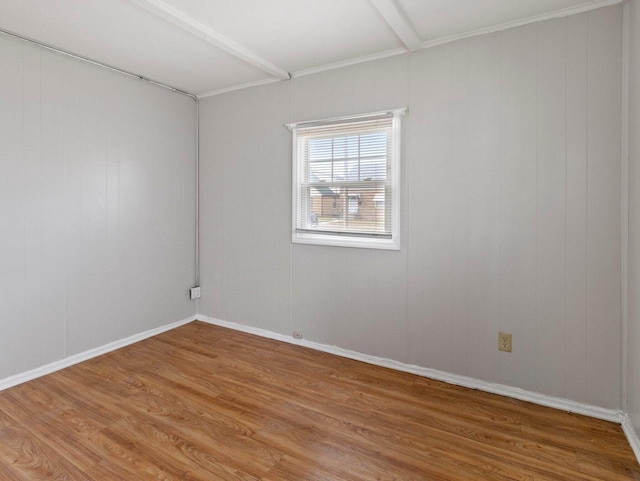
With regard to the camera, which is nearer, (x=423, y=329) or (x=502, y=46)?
(x=502, y=46)

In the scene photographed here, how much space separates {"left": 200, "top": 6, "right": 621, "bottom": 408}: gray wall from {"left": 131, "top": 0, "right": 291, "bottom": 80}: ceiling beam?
0.32 meters

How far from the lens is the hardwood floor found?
1829 mm

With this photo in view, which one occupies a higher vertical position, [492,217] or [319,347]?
[492,217]

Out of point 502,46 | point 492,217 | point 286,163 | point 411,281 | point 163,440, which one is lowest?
point 163,440

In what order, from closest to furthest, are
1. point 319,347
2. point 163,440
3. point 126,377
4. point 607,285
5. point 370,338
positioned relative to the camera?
1. point 163,440
2. point 607,285
3. point 126,377
4. point 370,338
5. point 319,347

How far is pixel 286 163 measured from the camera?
3465 millimetres

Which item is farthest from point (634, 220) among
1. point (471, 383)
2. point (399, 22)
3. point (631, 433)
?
point (399, 22)

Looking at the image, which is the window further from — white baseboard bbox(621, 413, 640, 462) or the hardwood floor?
white baseboard bbox(621, 413, 640, 462)

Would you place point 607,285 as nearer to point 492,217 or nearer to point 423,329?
point 492,217

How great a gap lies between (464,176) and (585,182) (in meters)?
0.71

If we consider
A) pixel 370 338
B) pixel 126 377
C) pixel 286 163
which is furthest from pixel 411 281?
pixel 126 377

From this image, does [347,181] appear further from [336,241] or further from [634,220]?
[634,220]

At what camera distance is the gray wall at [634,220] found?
1.95 meters

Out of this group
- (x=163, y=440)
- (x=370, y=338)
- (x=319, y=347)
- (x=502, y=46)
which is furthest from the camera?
(x=319, y=347)
